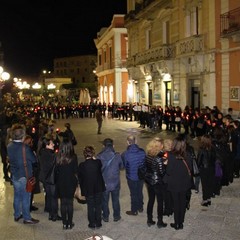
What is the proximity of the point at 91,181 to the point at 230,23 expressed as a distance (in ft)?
48.8

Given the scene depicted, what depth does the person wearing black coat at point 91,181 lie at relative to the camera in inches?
296

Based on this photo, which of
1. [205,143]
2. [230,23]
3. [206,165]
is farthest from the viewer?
[230,23]

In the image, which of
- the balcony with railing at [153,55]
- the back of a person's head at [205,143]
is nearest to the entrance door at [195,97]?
the balcony with railing at [153,55]

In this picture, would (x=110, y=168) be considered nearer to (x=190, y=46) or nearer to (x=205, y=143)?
(x=205, y=143)

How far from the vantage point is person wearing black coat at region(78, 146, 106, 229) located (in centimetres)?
752

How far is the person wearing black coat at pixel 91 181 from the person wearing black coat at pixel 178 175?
118 centimetres

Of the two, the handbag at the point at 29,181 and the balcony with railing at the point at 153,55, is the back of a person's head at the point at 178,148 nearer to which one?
the handbag at the point at 29,181

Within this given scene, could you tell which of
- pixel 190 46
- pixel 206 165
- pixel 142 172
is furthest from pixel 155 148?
pixel 190 46

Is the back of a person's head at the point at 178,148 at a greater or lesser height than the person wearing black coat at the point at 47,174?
greater

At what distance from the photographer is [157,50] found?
2927 cm

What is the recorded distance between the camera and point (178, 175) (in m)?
7.46

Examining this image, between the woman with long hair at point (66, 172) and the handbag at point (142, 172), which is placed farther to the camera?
the handbag at point (142, 172)

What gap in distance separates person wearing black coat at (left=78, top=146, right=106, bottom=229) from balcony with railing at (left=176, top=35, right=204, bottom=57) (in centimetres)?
1701

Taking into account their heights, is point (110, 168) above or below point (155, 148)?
below
